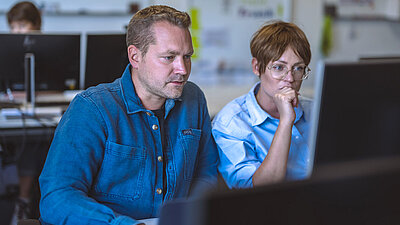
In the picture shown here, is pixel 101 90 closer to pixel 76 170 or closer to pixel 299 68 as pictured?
pixel 76 170

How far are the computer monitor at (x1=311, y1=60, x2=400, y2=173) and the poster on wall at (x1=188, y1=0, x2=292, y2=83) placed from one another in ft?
12.6

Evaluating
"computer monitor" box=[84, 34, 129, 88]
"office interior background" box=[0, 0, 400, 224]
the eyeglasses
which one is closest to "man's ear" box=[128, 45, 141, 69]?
the eyeglasses

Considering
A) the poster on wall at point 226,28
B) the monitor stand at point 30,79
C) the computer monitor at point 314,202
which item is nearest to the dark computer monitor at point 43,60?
the monitor stand at point 30,79

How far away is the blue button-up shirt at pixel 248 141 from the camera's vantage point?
161 centimetres

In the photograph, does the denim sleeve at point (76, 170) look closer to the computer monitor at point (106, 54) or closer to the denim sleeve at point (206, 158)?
the denim sleeve at point (206, 158)

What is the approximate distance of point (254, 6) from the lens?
16.1 ft

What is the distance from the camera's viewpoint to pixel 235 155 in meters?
1.62

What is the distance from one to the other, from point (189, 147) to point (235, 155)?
0.55 ft

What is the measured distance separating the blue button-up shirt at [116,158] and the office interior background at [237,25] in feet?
9.19

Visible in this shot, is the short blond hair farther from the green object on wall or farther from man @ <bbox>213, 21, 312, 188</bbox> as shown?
the green object on wall

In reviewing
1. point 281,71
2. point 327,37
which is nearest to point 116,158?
point 281,71

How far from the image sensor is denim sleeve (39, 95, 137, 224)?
126 centimetres

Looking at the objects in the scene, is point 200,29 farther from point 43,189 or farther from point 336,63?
point 336,63

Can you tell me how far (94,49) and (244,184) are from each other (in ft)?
5.14
